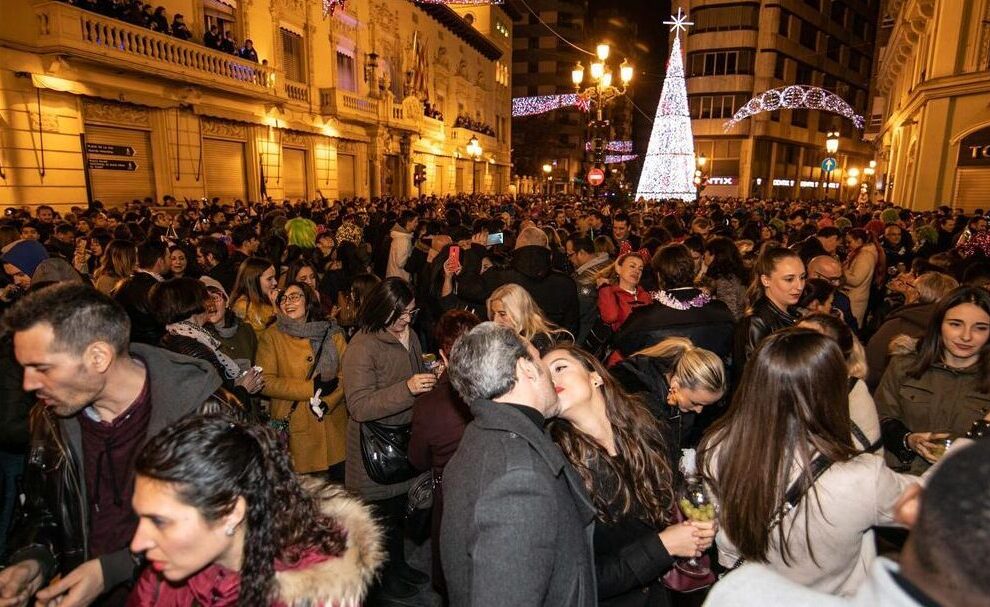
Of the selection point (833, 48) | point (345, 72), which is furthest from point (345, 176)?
point (833, 48)

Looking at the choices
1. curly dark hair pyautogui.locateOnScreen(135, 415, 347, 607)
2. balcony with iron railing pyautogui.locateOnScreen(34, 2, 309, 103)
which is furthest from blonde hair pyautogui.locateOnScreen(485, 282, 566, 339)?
balcony with iron railing pyautogui.locateOnScreen(34, 2, 309, 103)

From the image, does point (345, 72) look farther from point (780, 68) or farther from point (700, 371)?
point (780, 68)

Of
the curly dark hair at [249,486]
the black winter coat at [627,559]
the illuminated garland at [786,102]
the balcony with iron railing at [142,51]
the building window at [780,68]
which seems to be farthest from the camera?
the building window at [780,68]

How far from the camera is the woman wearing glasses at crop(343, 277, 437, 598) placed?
3.29 metres

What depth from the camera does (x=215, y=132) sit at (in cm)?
1720

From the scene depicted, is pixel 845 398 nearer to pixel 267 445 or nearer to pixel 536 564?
pixel 536 564

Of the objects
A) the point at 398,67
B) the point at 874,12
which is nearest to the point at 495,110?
the point at 398,67

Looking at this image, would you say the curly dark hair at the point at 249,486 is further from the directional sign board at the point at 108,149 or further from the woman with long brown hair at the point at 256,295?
the directional sign board at the point at 108,149

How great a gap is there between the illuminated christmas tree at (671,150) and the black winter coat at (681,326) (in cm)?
2932

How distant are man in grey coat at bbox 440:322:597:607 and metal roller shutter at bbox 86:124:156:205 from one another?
52.2ft

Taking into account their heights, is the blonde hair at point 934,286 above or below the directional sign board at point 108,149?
below

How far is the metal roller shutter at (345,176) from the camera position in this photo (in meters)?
25.6

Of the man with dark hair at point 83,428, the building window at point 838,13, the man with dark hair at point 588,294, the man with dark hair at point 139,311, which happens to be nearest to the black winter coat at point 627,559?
the man with dark hair at point 83,428

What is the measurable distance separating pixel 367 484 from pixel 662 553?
208cm
